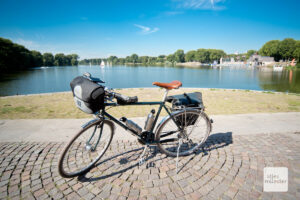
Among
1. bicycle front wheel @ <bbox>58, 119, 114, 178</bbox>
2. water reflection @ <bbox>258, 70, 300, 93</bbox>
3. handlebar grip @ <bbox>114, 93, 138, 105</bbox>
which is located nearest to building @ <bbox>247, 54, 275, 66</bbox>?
water reflection @ <bbox>258, 70, 300, 93</bbox>

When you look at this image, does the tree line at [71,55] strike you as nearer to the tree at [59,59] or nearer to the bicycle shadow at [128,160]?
the tree at [59,59]

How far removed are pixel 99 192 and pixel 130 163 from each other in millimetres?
838

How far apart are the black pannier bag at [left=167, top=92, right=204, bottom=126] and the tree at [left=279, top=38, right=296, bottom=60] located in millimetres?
120794

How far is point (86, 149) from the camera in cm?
305

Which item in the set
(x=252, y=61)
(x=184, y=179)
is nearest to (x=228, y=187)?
(x=184, y=179)

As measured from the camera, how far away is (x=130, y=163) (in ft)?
10.3

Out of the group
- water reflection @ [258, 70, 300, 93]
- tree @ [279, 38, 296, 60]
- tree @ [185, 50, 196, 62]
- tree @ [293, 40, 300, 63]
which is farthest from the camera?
tree @ [185, 50, 196, 62]

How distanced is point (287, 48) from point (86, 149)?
410 ft

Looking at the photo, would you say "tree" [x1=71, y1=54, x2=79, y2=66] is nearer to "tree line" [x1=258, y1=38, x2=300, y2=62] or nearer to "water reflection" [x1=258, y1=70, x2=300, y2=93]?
"tree line" [x1=258, y1=38, x2=300, y2=62]

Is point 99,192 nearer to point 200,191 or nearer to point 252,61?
point 200,191

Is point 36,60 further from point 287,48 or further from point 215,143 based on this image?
point 287,48

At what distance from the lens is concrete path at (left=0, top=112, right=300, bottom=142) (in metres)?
4.18

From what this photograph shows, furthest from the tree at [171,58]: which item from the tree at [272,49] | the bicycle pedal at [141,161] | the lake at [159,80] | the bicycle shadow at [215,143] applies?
the bicycle pedal at [141,161]

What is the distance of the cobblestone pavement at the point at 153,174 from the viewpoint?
2.37 meters
